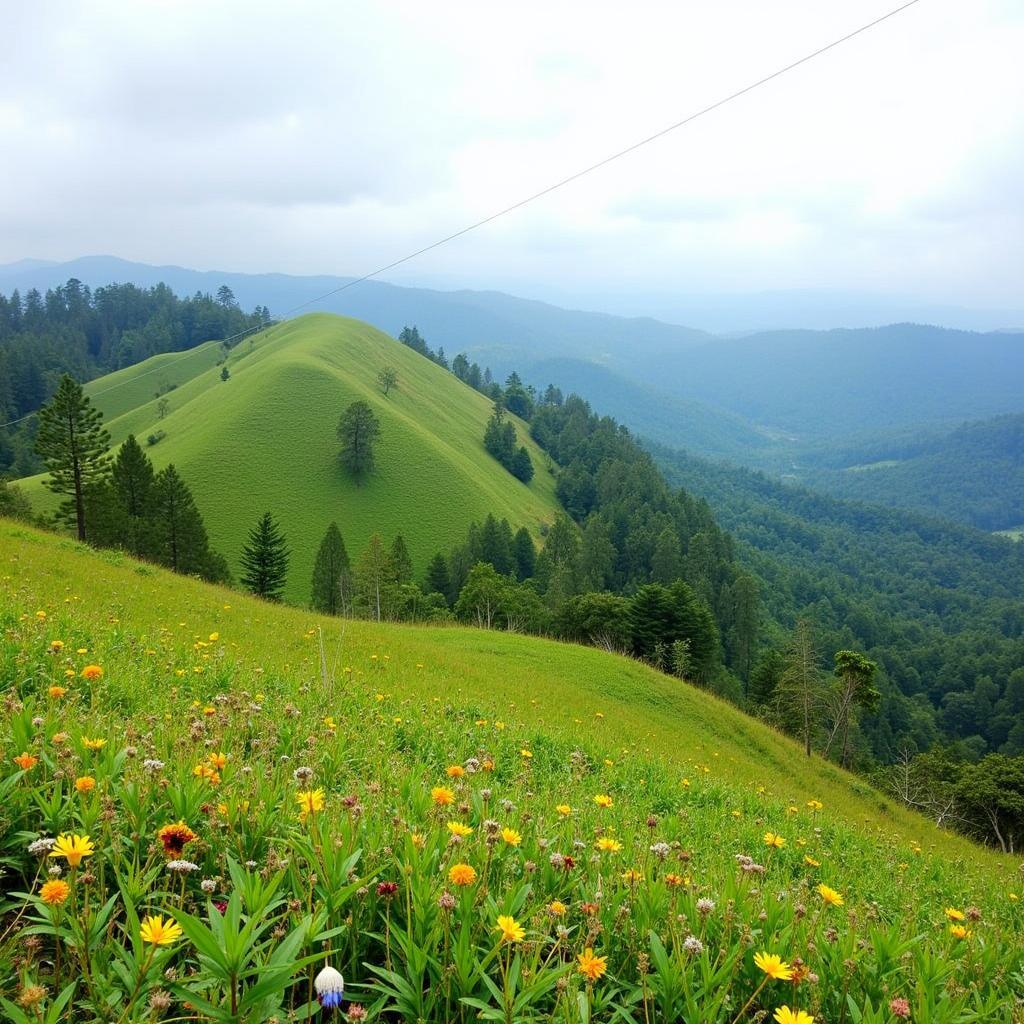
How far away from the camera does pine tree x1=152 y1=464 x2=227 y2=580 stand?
4544 cm

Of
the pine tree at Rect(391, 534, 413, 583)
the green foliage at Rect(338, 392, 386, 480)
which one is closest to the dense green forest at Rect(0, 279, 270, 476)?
the green foliage at Rect(338, 392, 386, 480)

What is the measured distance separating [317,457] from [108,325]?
123323 mm

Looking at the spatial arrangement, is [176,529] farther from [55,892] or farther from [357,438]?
[55,892]

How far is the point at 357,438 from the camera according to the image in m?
78.6

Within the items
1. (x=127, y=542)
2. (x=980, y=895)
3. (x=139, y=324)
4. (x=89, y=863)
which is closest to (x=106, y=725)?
(x=89, y=863)

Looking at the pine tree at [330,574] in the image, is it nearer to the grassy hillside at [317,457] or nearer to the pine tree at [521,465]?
the grassy hillside at [317,457]

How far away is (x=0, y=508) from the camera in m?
40.4

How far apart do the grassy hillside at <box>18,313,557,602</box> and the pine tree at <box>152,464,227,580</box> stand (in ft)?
51.3

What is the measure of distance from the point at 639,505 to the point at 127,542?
68.9 meters

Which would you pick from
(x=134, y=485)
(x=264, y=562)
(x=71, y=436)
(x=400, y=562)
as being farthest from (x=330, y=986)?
(x=400, y=562)

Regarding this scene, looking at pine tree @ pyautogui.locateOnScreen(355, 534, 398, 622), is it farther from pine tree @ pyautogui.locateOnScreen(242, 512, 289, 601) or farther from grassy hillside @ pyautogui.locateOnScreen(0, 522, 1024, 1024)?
grassy hillside @ pyautogui.locateOnScreen(0, 522, 1024, 1024)

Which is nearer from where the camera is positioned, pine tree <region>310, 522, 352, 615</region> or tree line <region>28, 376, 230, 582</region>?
tree line <region>28, 376, 230, 582</region>

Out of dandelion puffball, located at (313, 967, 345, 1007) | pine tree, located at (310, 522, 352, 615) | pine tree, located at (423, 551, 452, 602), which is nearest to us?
dandelion puffball, located at (313, 967, 345, 1007)

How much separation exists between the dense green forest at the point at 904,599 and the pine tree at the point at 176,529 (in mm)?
68763
